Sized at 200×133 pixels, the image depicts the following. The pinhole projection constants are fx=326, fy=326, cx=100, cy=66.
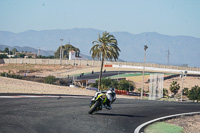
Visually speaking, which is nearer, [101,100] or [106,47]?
[101,100]

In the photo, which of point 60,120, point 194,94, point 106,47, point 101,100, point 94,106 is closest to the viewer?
point 60,120

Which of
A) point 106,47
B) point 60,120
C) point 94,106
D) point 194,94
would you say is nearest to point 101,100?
point 94,106

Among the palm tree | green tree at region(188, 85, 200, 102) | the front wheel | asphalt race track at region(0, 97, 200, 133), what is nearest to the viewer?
asphalt race track at region(0, 97, 200, 133)

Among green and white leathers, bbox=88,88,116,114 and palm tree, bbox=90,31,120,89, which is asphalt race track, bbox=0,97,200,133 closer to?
green and white leathers, bbox=88,88,116,114

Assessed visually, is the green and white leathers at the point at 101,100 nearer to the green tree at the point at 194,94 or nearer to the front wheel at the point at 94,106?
the front wheel at the point at 94,106

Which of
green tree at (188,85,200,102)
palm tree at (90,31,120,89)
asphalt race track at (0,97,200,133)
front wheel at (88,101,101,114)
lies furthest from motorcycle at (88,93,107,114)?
green tree at (188,85,200,102)

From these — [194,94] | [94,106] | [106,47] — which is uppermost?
[106,47]

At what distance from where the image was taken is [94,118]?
13.9 m

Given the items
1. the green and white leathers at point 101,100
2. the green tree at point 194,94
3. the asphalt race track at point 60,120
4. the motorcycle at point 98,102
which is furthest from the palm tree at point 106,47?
the motorcycle at point 98,102

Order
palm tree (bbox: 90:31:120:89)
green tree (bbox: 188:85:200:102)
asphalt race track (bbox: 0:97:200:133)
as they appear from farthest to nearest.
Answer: green tree (bbox: 188:85:200:102) → palm tree (bbox: 90:31:120:89) → asphalt race track (bbox: 0:97:200:133)

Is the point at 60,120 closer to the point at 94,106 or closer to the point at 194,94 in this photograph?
the point at 94,106

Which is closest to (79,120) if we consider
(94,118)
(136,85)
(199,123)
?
(94,118)

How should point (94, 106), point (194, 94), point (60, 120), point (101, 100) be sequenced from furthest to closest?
point (194, 94)
point (101, 100)
point (94, 106)
point (60, 120)

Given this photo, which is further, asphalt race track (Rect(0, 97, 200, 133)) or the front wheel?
the front wheel
